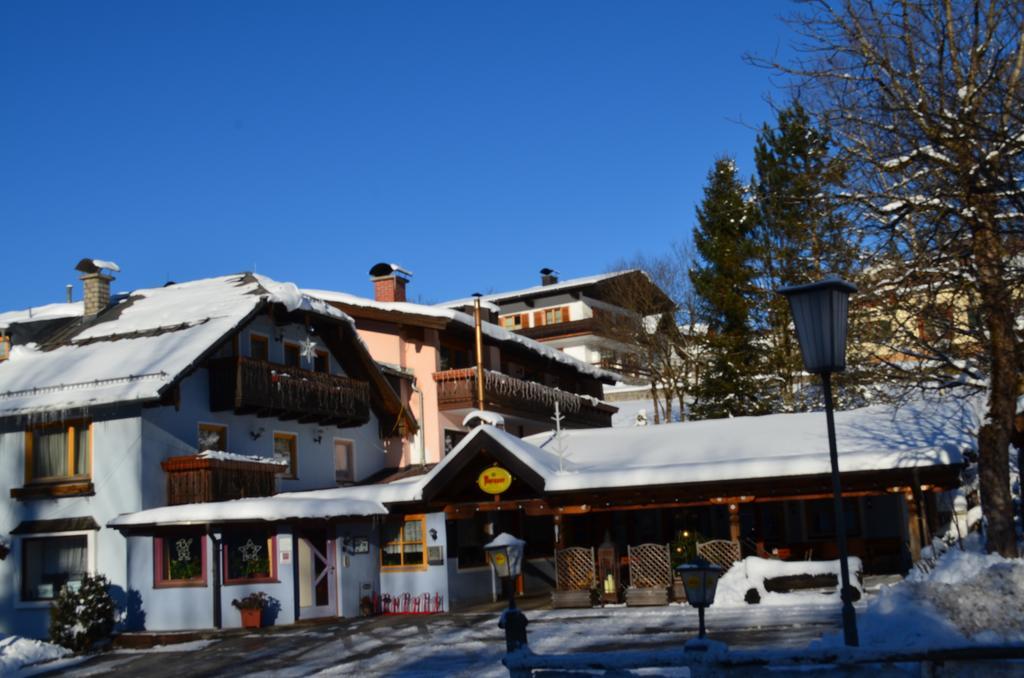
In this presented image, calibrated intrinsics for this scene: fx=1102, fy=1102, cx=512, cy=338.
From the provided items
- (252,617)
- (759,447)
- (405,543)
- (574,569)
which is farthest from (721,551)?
(252,617)

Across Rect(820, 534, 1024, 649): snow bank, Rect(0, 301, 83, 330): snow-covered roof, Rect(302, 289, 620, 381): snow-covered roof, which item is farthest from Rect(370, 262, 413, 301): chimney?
Rect(820, 534, 1024, 649): snow bank

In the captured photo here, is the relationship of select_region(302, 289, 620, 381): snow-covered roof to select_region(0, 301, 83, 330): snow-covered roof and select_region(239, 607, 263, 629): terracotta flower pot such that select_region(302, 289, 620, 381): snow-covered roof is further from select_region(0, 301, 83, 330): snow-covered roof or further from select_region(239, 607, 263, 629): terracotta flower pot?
select_region(239, 607, 263, 629): terracotta flower pot

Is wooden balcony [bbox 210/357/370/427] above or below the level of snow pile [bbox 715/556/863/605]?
above

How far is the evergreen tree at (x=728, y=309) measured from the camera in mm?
37438

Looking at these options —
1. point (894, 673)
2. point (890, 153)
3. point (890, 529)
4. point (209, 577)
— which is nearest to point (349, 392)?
point (209, 577)

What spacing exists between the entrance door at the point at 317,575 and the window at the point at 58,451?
201 inches

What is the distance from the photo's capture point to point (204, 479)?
77.2ft

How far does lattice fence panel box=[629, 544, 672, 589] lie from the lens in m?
23.1

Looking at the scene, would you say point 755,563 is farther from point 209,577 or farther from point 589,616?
point 209,577

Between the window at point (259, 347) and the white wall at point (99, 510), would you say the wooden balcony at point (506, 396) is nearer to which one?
the window at point (259, 347)

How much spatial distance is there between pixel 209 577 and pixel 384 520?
4519mm

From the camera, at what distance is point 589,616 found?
21.0 meters

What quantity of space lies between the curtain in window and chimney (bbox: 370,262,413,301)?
580 inches

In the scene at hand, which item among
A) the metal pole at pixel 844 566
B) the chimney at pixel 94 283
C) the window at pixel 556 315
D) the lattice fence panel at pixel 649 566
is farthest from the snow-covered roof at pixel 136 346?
the window at pixel 556 315
